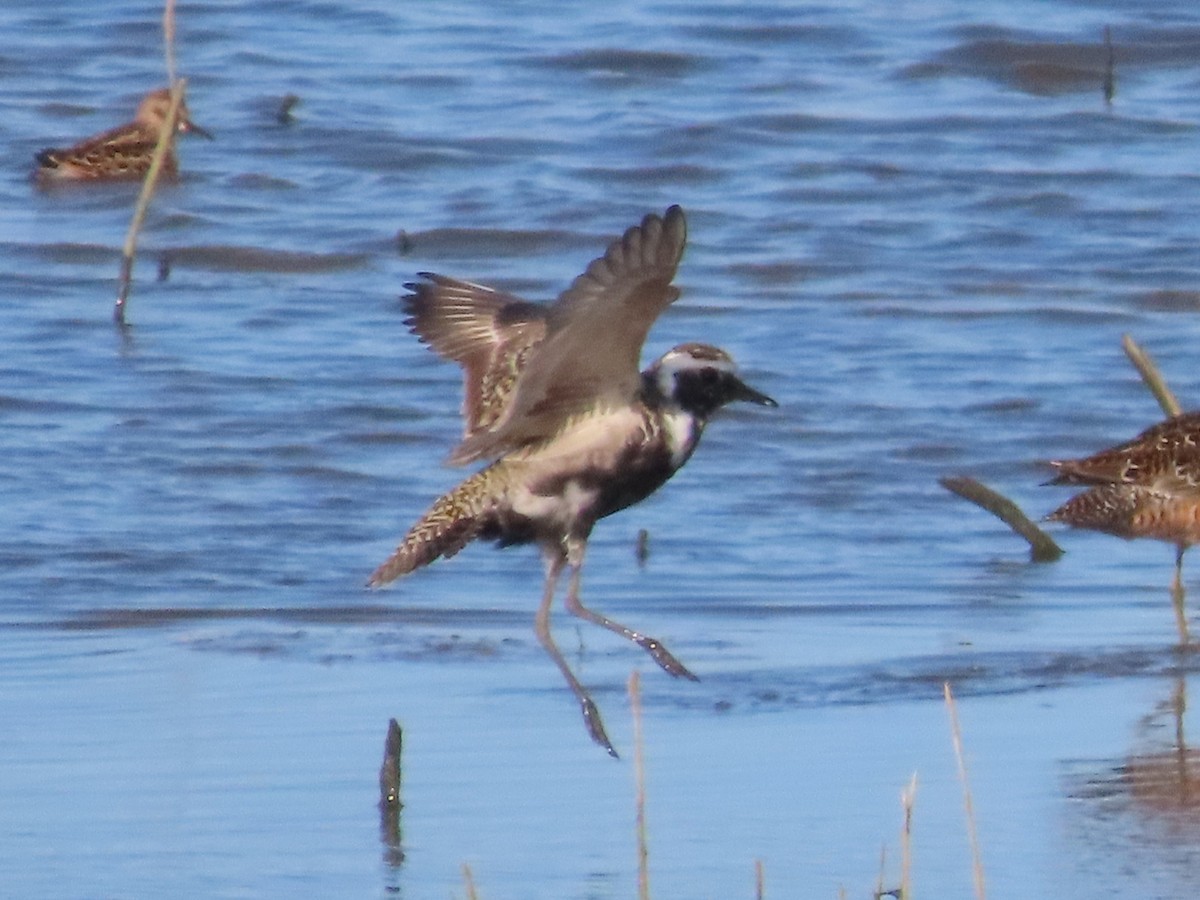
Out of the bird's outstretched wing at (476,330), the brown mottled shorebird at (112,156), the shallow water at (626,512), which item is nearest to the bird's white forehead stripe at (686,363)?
the bird's outstretched wing at (476,330)

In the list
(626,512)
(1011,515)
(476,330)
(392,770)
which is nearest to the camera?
(392,770)

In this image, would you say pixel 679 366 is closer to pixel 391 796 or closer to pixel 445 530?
pixel 445 530

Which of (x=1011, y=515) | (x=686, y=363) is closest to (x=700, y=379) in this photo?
(x=686, y=363)

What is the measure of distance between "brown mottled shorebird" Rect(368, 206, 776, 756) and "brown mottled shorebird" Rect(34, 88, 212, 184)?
8.37m

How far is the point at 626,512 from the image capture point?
30.4 ft

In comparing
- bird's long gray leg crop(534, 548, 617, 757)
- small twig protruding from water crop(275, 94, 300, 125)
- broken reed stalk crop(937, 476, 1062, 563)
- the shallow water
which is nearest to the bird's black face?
bird's long gray leg crop(534, 548, 617, 757)

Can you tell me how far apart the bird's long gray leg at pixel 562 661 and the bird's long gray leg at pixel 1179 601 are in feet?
5.51

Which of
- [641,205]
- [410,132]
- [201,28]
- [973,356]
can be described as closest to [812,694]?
[973,356]

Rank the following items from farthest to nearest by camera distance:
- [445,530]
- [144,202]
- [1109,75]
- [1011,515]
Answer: [1109,75] → [144,202] → [1011,515] → [445,530]

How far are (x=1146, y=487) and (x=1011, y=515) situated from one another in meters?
0.41

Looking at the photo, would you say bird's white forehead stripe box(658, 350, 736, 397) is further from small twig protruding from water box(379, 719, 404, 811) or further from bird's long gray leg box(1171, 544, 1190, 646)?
bird's long gray leg box(1171, 544, 1190, 646)

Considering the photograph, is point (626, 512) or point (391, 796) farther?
point (626, 512)

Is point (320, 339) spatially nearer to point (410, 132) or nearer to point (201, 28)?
point (410, 132)

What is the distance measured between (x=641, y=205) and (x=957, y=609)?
7.44 m
